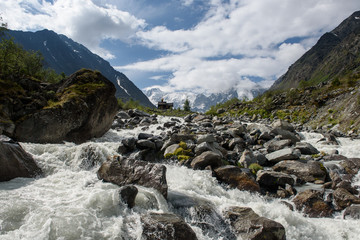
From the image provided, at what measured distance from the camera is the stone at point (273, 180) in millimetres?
11711

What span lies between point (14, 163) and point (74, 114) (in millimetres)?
8866

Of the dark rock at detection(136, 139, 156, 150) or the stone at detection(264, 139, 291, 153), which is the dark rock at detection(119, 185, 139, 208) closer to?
the dark rock at detection(136, 139, 156, 150)

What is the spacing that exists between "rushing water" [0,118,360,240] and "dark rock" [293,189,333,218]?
13.3 inches

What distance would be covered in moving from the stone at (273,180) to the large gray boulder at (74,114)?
609 inches

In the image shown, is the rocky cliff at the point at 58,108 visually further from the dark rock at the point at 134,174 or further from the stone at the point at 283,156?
the stone at the point at 283,156

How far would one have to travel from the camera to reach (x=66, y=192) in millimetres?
8461

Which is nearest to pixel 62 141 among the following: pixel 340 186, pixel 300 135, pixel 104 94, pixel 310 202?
pixel 104 94

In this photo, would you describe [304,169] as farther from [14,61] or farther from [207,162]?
[14,61]

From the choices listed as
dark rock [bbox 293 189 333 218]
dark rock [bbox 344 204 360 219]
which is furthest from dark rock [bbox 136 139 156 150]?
dark rock [bbox 344 204 360 219]

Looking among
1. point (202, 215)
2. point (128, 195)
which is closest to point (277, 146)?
point (202, 215)

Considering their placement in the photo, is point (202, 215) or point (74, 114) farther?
point (74, 114)

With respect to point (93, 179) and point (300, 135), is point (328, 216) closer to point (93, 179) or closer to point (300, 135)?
point (93, 179)

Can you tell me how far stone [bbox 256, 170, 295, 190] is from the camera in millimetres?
11711

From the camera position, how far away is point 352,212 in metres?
8.93
